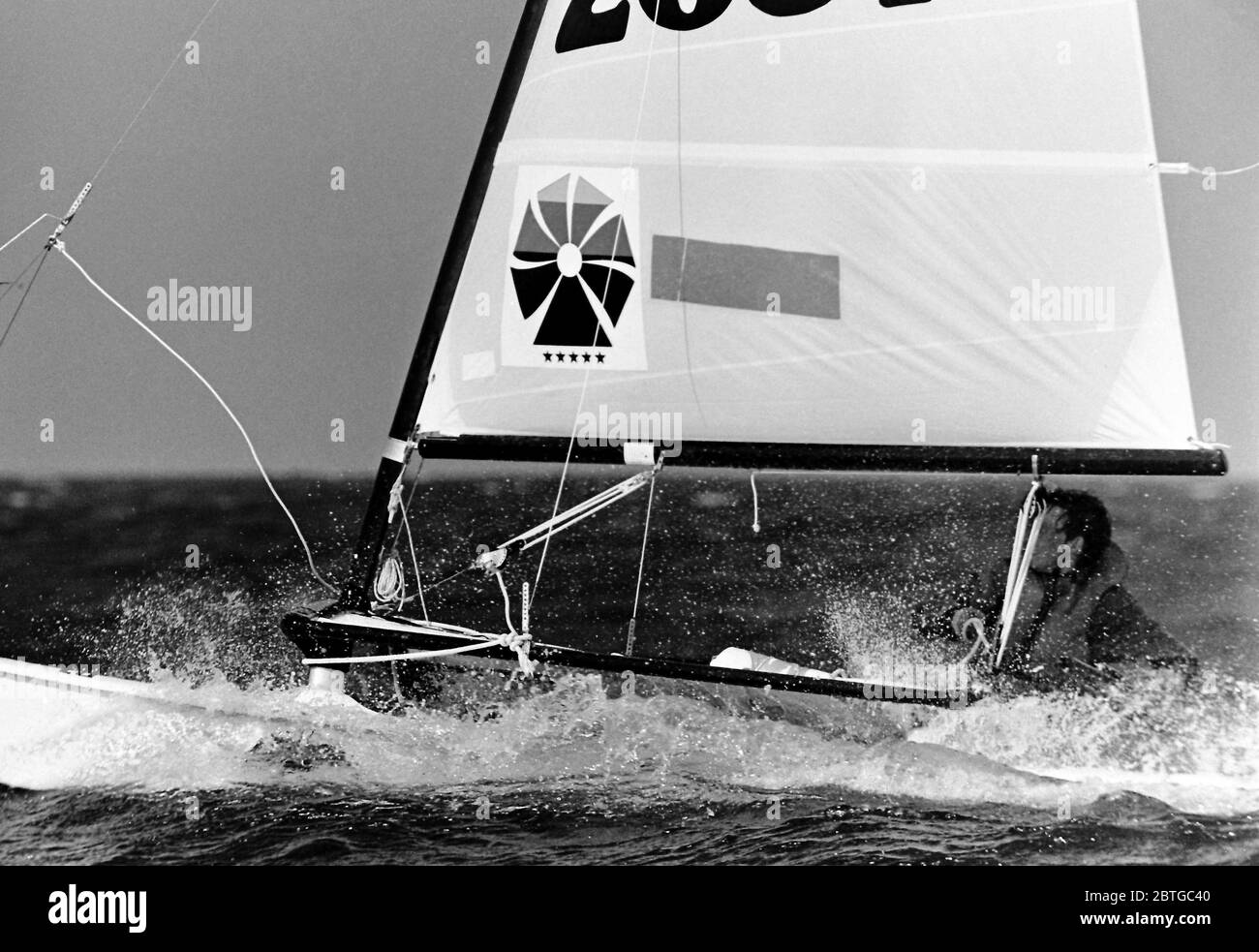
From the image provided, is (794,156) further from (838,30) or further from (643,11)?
(643,11)

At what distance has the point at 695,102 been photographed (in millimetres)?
3250

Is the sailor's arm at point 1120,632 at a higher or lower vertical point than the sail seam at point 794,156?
lower

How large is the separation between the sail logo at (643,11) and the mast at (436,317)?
96 millimetres

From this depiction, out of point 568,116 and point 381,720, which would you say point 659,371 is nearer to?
point 568,116

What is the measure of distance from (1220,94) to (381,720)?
10.7ft

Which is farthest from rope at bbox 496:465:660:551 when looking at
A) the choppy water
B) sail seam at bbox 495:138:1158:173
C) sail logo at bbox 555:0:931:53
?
sail logo at bbox 555:0:931:53

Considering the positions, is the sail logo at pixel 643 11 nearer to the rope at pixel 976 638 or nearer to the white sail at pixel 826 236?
the white sail at pixel 826 236

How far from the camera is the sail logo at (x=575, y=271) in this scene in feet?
10.8

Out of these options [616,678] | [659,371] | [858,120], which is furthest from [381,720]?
[858,120]

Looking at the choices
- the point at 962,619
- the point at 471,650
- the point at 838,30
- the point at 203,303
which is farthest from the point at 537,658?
the point at 203,303
